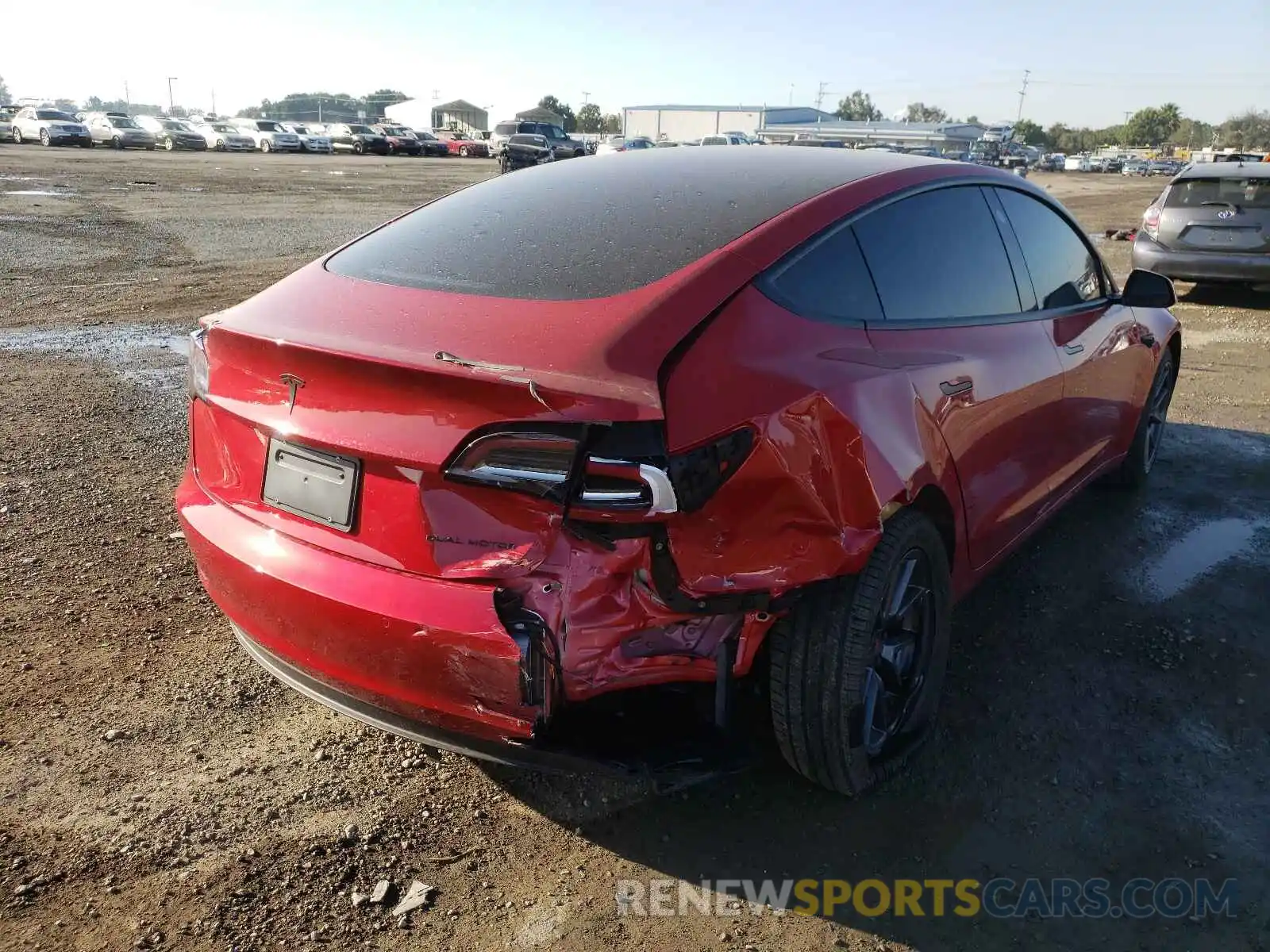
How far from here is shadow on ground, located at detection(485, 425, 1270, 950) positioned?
8.14 feet

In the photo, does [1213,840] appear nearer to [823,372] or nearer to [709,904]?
[709,904]

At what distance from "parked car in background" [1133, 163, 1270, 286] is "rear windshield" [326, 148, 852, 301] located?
9.06m

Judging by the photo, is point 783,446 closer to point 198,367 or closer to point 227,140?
point 198,367

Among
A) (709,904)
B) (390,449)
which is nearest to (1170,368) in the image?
(709,904)

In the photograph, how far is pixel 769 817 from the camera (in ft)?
8.75

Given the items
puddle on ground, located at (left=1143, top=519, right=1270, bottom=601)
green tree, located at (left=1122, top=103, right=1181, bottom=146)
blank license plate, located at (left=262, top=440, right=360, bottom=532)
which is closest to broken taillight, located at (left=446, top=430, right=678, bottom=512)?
blank license plate, located at (left=262, top=440, right=360, bottom=532)

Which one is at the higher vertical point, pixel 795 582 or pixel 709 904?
pixel 795 582

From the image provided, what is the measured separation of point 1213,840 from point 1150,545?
218cm

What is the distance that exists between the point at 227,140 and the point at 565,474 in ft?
177

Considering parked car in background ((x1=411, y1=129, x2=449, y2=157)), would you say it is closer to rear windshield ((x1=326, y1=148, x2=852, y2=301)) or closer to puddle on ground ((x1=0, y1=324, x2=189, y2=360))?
puddle on ground ((x1=0, y1=324, x2=189, y2=360))

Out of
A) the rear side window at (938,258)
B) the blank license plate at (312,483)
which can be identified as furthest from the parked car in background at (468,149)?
the blank license plate at (312,483)

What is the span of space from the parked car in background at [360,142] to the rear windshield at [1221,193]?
46638mm

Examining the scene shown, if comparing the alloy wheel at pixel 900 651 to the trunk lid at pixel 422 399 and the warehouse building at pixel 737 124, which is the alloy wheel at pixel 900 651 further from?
the warehouse building at pixel 737 124

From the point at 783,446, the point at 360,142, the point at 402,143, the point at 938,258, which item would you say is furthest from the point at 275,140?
the point at 783,446
